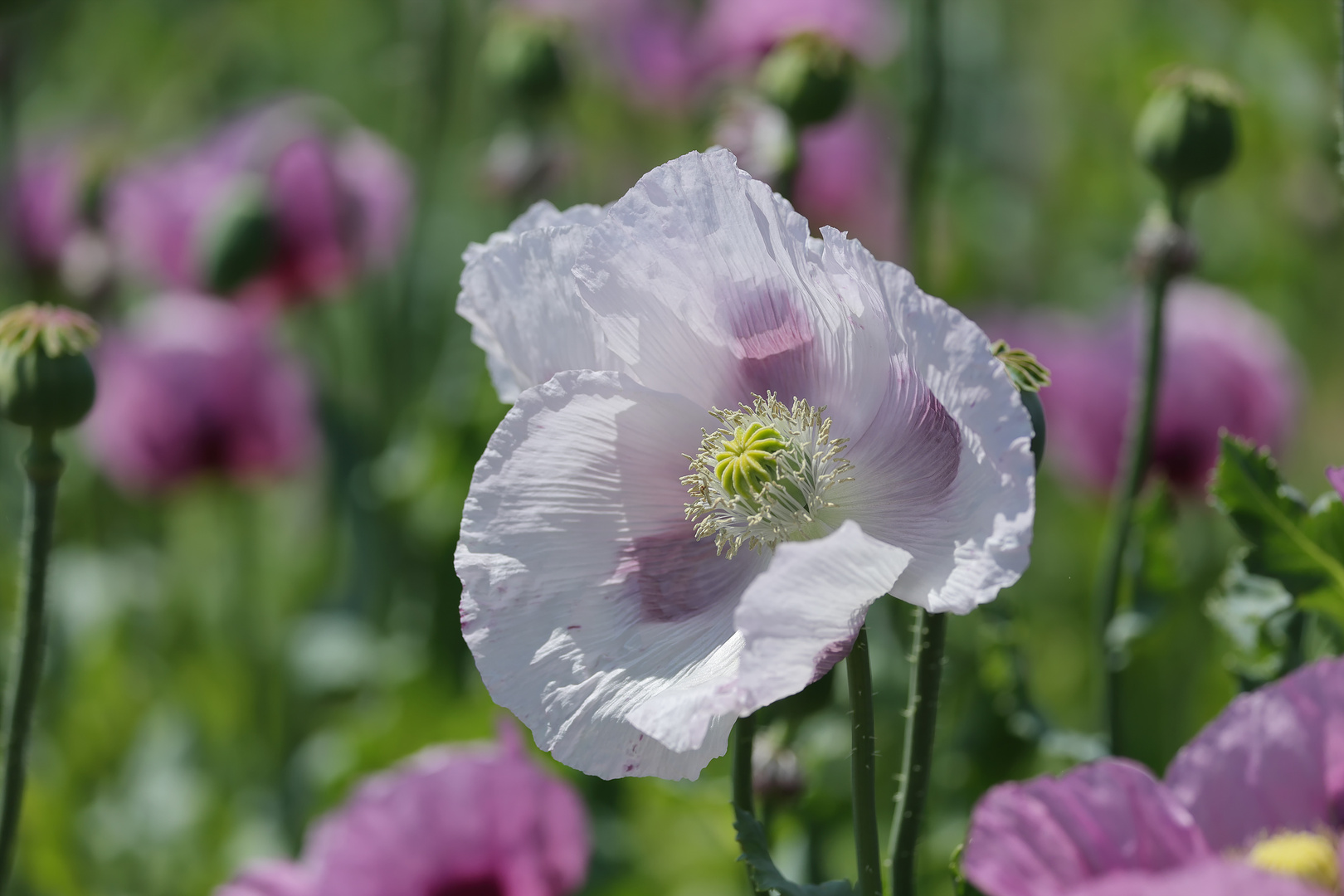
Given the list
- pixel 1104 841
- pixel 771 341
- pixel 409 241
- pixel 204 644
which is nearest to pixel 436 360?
pixel 409 241

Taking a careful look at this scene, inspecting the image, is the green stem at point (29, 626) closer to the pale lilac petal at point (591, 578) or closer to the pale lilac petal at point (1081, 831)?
the pale lilac petal at point (591, 578)

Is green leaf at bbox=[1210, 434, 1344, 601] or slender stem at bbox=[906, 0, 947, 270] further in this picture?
slender stem at bbox=[906, 0, 947, 270]

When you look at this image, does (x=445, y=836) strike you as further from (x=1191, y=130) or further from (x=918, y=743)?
(x=1191, y=130)

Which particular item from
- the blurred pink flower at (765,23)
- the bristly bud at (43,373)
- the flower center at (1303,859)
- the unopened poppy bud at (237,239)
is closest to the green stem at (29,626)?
the bristly bud at (43,373)

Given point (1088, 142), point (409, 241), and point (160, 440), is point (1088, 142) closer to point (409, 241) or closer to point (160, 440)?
point (409, 241)

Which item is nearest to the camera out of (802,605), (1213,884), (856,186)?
(1213,884)

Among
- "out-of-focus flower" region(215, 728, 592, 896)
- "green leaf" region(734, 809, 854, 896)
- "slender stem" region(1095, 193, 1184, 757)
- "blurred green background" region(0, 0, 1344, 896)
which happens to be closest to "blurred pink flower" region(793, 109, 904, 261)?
"blurred green background" region(0, 0, 1344, 896)

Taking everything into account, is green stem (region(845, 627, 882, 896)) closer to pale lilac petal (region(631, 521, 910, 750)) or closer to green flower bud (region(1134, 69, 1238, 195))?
pale lilac petal (region(631, 521, 910, 750))

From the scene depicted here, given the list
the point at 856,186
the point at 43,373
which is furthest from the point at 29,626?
the point at 856,186
